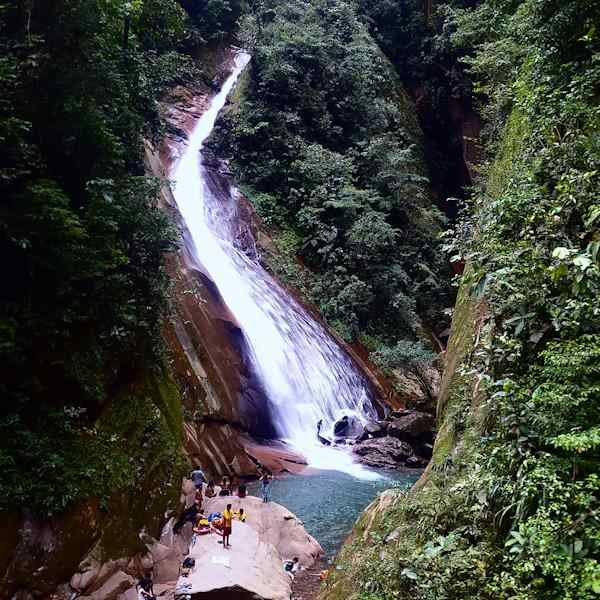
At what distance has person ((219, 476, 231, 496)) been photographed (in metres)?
11.1

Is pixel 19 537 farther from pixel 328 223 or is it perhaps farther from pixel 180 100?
pixel 180 100

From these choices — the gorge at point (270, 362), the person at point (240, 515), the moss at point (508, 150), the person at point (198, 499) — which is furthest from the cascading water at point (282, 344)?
the moss at point (508, 150)

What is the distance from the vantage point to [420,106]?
31016 mm

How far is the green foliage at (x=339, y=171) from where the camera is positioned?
22.5 m

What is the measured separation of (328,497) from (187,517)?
4139 mm

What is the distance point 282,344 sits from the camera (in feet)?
56.9

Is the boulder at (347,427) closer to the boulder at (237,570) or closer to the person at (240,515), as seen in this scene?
the person at (240,515)

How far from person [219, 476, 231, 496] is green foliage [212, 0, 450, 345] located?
995 centimetres

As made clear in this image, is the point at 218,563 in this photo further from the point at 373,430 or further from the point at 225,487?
the point at 373,430

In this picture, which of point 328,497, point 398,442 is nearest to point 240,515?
point 328,497

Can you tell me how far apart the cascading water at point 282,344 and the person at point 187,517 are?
5.51 meters

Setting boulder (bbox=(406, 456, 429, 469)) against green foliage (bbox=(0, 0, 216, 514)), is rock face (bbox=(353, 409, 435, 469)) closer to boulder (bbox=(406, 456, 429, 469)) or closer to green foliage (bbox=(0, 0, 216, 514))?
boulder (bbox=(406, 456, 429, 469))

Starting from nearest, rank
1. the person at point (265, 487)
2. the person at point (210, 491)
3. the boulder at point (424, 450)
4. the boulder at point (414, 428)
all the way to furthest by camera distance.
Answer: the person at point (210, 491)
the person at point (265, 487)
the boulder at point (424, 450)
the boulder at point (414, 428)

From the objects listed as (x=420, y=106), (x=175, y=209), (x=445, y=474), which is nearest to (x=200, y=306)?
(x=175, y=209)
